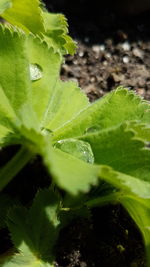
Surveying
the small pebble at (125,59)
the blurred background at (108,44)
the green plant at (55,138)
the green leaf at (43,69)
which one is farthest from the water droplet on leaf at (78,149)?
the small pebble at (125,59)

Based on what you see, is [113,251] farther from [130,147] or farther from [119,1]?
[119,1]

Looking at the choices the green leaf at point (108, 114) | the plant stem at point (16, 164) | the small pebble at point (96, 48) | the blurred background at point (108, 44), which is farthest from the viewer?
the small pebble at point (96, 48)

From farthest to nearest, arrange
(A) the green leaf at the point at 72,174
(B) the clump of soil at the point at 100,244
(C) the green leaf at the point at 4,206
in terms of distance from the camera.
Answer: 1. (B) the clump of soil at the point at 100,244
2. (C) the green leaf at the point at 4,206
3. (A) the green leaf at the point at 72,174

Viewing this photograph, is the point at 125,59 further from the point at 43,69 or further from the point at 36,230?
the point at 36,230

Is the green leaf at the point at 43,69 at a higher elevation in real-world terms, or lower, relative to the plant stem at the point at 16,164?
higher

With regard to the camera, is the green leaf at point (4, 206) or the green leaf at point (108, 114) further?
the green leaf at point (4, 206)

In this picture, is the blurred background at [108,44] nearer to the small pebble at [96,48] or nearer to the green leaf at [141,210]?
the small pebble at [96,48]

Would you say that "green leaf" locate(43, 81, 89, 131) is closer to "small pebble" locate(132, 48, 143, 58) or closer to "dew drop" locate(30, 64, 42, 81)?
"dew drop" locate(30, 64, 42, 81)
